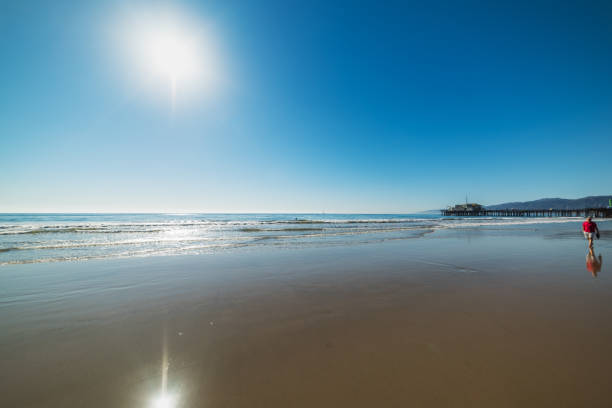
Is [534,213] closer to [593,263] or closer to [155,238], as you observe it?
[593,263]

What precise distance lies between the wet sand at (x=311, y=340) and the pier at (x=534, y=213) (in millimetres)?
80006

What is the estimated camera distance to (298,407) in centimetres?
205

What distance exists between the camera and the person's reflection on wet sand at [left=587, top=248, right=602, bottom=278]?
639 centimetres

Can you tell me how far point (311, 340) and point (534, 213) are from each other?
108 meters

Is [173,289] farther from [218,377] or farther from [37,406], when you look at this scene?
[218,377]

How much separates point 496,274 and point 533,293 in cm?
158

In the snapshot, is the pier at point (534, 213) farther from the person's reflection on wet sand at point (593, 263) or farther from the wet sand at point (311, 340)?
the wet sand at point (311, 340)

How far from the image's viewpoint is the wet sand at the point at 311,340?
87.2 inches

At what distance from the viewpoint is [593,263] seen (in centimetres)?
730

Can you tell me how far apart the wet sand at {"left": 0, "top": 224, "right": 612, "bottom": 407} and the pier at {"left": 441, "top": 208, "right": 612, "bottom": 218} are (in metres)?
80.0

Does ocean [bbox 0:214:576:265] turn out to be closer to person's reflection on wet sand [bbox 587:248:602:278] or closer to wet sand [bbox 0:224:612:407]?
wet sand [bbox 0:224:612:407]

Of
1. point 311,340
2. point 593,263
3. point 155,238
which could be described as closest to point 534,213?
point 593,263

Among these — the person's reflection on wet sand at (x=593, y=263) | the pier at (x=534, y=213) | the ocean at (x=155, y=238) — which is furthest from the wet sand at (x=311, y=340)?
the pier at (x=534, y=213)

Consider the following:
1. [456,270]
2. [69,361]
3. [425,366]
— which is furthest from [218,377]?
→ [456,270]
